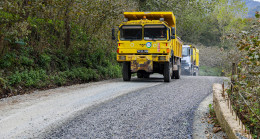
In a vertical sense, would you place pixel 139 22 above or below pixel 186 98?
above

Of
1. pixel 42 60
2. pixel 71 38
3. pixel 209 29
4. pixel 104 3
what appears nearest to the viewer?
pixel 42 60

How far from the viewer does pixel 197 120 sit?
5.88 m

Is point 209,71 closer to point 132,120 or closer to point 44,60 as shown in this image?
point 44,60

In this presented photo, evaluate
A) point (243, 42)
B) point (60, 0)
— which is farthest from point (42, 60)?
point (243, 42)

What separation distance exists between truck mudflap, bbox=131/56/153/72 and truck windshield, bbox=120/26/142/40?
99 cm

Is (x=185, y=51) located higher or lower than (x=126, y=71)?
higher

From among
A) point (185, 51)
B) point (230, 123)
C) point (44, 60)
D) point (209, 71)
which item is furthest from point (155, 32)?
point (209, 71)

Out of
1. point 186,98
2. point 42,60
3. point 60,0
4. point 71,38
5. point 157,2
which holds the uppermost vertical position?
point 157,2

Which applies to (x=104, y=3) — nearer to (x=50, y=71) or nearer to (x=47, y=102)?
(x=50, y=71)

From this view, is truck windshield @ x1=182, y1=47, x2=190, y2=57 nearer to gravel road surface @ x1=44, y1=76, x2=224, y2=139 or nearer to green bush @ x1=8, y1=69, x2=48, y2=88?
green bush @ x1=8, y1=69, x2=48, y2=88

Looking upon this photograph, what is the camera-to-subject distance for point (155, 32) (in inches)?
529

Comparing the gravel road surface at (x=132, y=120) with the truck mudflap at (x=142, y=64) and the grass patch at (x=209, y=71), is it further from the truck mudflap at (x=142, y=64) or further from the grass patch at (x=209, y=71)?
the grass patch at (x=209, y=71)

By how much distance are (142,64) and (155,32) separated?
1563 mm

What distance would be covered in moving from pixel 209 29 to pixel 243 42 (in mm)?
45060
